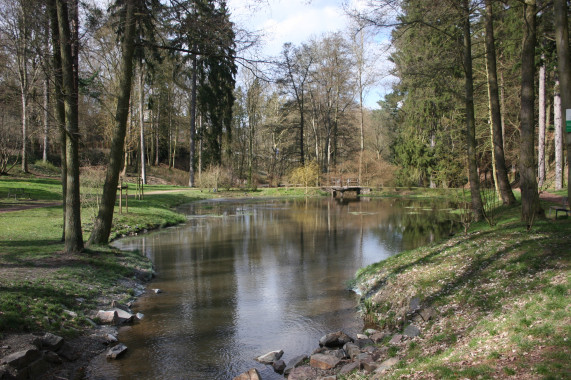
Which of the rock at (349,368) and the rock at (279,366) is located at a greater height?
the rock at (349,368)

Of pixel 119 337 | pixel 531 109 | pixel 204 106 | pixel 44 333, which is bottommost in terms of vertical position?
pixel 119 337

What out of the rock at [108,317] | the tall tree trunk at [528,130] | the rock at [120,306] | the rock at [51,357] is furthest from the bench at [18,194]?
the tall tree trunk at [528,130]

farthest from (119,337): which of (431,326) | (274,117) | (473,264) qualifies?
(274,117)

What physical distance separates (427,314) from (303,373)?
235 cm

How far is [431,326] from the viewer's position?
20.0 ft

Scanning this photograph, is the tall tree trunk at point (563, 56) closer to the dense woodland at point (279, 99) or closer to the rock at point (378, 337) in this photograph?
the dense woodland at point (279, 99)

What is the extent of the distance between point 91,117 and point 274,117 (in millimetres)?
19648

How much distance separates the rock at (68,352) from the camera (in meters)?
5.84

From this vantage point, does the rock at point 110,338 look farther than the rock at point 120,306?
No

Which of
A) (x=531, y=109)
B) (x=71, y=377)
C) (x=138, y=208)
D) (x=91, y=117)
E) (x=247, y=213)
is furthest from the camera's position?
(x=91, y=117)

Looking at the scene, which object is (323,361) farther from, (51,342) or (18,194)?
(18,194)

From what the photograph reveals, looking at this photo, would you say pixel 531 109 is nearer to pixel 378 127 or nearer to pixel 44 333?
pixel 44 333

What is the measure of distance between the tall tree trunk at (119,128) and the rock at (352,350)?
26.2 feet

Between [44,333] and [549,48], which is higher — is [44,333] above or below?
below
